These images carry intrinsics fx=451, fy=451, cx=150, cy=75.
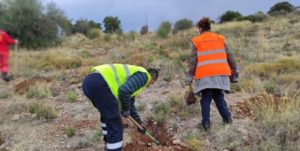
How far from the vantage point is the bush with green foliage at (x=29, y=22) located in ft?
65.8

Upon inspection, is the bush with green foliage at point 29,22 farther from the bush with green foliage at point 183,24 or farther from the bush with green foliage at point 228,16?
the bush with green foliage at point 228,16

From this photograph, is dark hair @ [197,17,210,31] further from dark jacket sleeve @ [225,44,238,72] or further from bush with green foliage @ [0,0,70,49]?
bush with green foliage @ [0,0,70,49]

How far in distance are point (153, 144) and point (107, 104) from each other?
54.3 inches

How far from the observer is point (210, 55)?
607 centimetres

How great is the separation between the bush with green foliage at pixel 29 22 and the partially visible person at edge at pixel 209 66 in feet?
50.4

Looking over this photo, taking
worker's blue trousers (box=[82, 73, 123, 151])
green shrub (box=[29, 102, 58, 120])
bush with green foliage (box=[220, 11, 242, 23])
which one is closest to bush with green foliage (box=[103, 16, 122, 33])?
bush with green foliage (box=[220, 11, 242, 23])

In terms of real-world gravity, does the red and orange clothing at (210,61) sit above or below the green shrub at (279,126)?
above

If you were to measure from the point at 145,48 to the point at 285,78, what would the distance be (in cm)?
637

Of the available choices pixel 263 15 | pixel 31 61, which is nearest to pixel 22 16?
pixel 31 61

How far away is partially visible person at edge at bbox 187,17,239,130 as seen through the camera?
238 inches

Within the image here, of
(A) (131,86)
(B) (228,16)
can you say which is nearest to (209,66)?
(A) (131,86)

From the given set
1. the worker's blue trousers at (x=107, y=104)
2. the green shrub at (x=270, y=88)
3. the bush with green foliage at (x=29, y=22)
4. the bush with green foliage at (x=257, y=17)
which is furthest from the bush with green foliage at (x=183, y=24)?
the worker's blue trousers at (x=107, y=104)

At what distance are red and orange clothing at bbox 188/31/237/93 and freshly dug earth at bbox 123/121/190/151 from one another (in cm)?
81

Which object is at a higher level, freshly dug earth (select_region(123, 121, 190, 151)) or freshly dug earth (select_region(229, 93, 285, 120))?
freshly dug earth (select_region(229, 93, 285, 120))
